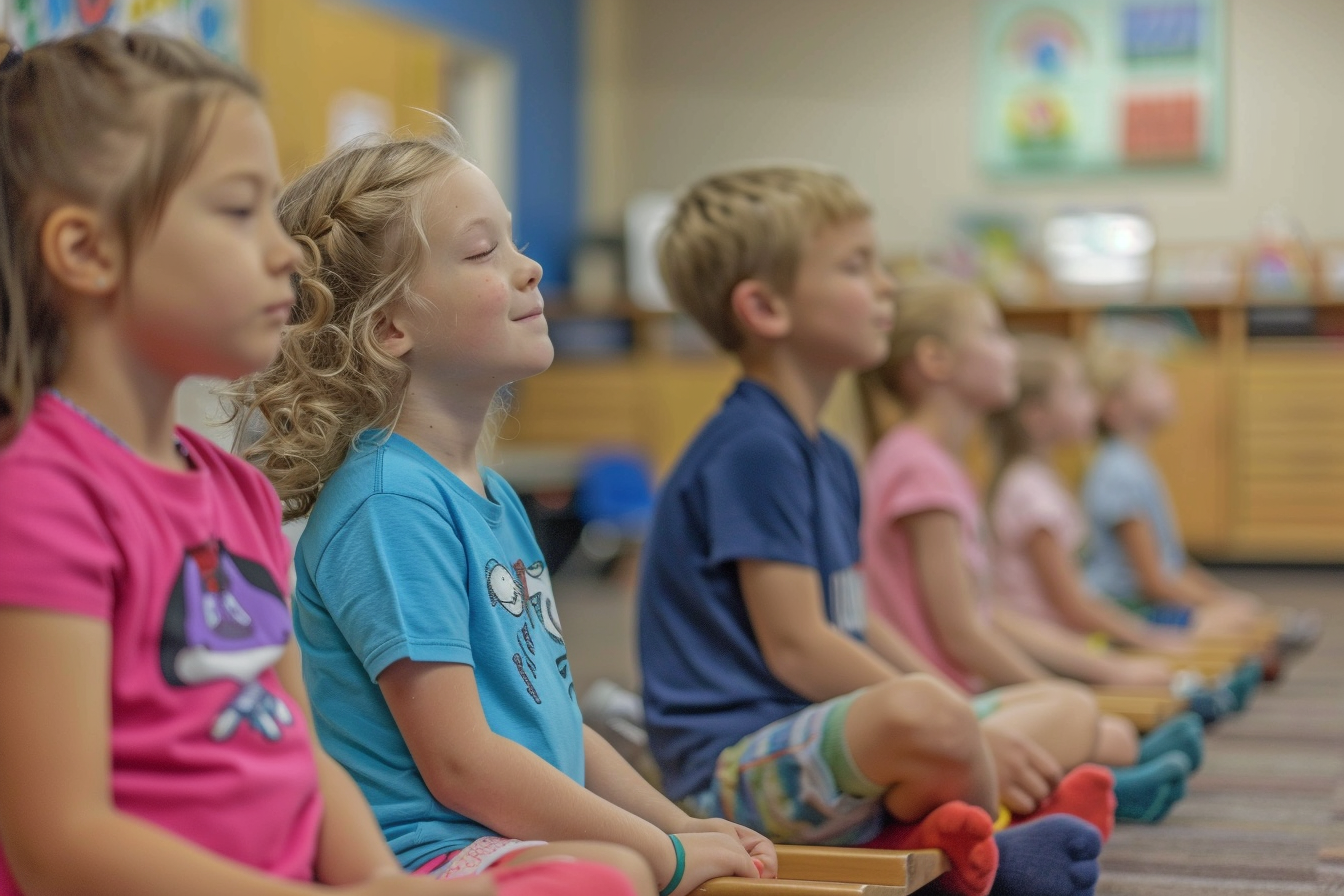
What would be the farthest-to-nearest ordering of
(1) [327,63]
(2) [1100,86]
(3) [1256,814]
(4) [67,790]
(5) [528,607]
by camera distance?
(2) [1100,86], (1) [327,63], (3) [1256,814], (5) [528,607], (4) [67,790]

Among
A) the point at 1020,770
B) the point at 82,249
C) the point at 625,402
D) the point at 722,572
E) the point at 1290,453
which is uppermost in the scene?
the point at 82,249

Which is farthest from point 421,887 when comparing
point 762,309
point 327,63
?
point 327,63

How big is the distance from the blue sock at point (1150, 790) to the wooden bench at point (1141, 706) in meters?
0.33

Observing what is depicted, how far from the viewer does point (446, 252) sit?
109 centimetres

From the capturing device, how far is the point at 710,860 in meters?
1.04

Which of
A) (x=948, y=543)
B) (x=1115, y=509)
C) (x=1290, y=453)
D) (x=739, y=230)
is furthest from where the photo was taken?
(x=1290, y=453)

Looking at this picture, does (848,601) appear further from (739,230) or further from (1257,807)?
(1257,807)

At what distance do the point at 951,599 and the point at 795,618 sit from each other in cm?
51

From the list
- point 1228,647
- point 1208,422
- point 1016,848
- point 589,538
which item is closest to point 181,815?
point 1016,848

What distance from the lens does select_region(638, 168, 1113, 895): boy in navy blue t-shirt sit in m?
1.26

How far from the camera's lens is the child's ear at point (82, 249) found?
2.43 ft

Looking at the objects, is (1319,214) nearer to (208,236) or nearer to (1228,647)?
(1228,647)

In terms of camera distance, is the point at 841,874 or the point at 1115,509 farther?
the point at 1115,509

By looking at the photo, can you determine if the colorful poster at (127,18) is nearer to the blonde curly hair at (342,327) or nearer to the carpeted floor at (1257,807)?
the blonde curly hair at (342,327)
